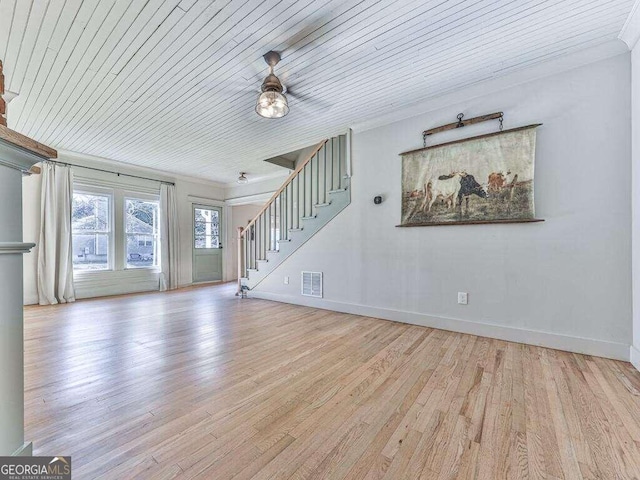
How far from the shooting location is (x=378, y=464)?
120 centimetres

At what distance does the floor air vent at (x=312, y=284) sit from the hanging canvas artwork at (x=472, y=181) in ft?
5.21

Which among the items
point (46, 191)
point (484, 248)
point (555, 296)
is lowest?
point (555, 296)

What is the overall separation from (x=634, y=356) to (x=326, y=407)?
8.06ft

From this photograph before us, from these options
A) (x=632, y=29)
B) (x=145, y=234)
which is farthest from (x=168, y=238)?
(x=632, y=29)

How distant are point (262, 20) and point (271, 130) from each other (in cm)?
199

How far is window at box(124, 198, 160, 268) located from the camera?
5.59m

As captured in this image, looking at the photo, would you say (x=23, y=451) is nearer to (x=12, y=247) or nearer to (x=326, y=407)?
(x=12, y=247)

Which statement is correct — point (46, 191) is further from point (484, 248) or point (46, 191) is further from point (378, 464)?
point (484, 248)

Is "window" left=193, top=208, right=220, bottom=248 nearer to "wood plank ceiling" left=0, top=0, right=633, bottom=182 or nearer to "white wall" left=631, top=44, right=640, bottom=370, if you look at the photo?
"wood plank ceiling" left=0, top=0, right=633, bottom=182

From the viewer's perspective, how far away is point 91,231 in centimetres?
509

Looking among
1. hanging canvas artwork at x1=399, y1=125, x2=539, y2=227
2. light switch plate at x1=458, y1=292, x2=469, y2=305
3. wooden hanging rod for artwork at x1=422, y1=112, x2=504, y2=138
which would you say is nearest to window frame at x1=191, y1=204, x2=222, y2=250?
hanging canvas artwork at x1=399, y1=125, x2=539, y2=227

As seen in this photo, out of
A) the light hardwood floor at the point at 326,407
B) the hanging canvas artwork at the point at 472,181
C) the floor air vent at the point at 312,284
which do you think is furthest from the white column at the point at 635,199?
the floor air vent at the point at 312,284

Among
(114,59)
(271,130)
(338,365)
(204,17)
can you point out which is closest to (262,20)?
(204,17)

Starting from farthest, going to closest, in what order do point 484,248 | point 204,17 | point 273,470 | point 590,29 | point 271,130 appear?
point 271,130, point 484,248, point 590,29, point 204,17, point 273,470
